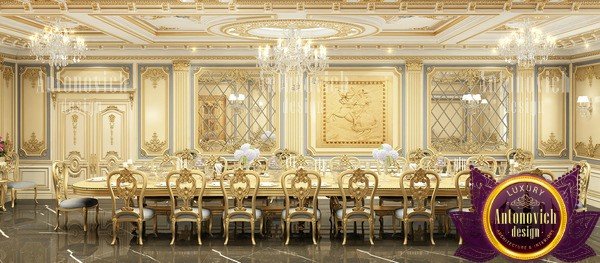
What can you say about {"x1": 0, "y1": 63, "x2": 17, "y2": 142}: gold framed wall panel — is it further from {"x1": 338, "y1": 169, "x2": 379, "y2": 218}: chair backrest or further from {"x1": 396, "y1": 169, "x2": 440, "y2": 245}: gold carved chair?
{"x1": 396, "y1": 169, "x2": 440, "y2": 245}: gold carved chair

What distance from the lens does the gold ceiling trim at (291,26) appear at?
23.5 feet

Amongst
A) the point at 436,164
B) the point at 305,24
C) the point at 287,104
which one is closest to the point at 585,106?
the point at 436,164

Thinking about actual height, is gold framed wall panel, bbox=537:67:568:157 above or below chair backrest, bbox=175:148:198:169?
above

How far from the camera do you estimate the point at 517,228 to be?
6.63 ft

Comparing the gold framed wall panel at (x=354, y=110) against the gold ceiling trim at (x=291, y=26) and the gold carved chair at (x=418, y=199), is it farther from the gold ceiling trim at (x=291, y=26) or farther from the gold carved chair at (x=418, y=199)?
the gold carved chair at (x=418, y=199)

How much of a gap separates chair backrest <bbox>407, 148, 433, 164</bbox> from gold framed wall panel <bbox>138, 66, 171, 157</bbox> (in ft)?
13.3

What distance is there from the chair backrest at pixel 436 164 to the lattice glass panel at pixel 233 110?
2704 millimetres

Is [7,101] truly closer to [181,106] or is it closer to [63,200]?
[181,106]

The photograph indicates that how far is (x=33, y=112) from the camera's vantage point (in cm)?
1023

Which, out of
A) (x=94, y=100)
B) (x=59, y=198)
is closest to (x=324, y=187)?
(x=59, y=198)

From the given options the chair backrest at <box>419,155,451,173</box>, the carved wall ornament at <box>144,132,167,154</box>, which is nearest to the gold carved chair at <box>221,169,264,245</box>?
the chair backrest at <box>419,155,451,173</box>

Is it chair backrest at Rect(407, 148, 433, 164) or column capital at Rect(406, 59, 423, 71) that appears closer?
chair backrest at Rect(407, 148, 433, 164)

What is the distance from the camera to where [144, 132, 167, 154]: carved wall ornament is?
10219 mm

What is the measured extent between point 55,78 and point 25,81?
1.63ft
